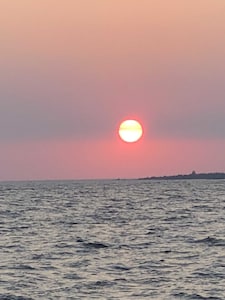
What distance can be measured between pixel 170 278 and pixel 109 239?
45.8 ft

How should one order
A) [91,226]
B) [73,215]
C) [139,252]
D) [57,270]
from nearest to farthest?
[57,270], [139,252], [91,226], [73,215]

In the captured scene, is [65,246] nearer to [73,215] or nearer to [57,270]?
[57,270]

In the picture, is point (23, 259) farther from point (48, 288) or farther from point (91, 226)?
point (91, 226)

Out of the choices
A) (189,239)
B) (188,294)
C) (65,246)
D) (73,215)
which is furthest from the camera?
(73,215)

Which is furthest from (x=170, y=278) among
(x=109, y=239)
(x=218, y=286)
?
(x=109, y=239)

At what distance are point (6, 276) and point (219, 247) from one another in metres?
12.6

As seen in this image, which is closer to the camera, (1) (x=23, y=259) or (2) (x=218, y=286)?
(2) (x=218, y=286)

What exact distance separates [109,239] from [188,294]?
54.9 feet

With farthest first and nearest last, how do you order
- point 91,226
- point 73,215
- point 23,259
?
point 73,215 → point 91,226 → point 23,259

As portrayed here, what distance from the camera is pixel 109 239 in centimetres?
4069

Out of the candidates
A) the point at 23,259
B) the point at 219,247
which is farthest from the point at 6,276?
the point at 219,247

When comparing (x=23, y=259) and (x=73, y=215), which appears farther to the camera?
(x=73, y=215)

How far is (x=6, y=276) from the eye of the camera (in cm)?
2741

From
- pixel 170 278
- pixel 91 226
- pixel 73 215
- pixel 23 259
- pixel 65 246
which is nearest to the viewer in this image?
pixel 170 278
